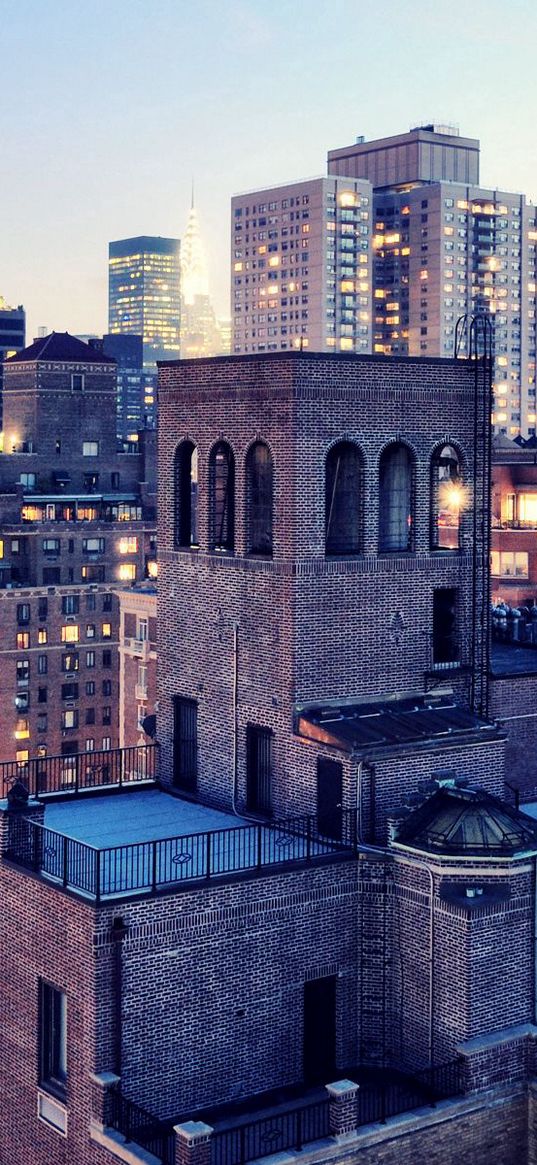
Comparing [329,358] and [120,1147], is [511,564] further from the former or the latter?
[120,1147]

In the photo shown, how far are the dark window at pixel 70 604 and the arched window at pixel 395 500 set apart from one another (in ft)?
326

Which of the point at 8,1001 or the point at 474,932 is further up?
the point at 474,932

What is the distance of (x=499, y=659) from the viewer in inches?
1716

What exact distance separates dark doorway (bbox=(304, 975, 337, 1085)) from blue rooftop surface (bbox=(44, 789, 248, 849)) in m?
4.34

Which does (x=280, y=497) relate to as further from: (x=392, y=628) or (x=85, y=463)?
(x=85, y=463)

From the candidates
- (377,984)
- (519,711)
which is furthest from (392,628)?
(377,984)

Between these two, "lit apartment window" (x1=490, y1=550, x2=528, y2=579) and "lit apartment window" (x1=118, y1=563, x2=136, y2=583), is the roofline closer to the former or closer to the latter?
"lit apartment window" (x1=490, y1=550, x2=528, y2=579)

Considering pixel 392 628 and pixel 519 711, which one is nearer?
pixel 392 628

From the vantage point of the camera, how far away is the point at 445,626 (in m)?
38.6

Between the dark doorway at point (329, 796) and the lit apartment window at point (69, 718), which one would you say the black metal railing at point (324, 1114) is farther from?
the lit apartment window at point (69, 718)

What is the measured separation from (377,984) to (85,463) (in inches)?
4877

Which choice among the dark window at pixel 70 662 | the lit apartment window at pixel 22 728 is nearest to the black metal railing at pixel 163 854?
the lit apartment window at pixel 22 728

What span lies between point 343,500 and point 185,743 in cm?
751

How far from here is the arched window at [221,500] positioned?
37906 mm
